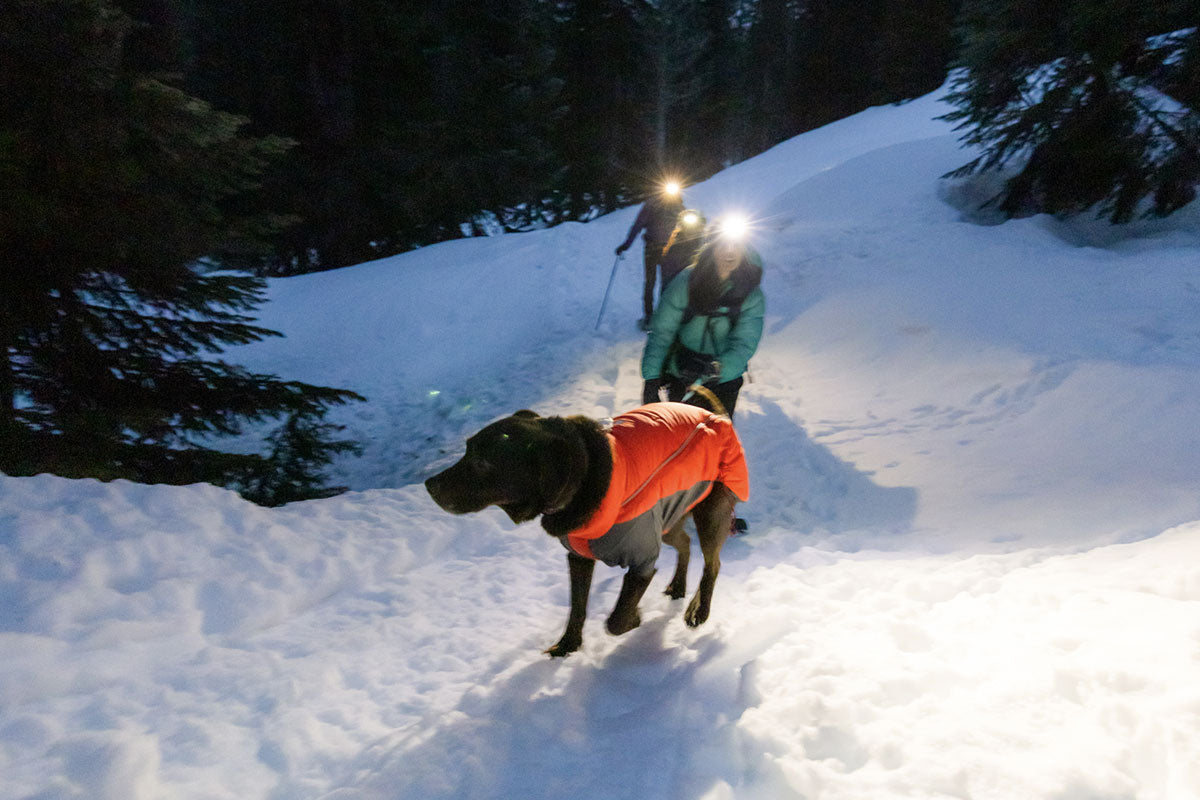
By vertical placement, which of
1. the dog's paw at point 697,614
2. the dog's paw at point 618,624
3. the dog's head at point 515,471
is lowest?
the dog's paw at point 697,614

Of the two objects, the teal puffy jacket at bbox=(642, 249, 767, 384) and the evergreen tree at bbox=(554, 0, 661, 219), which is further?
the evergreen tree at bbox=(554, 0, 661, 219)

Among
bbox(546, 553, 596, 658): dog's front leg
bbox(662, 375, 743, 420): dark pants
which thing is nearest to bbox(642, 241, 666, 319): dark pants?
bbox(662, 375, 743, 420): dark pants

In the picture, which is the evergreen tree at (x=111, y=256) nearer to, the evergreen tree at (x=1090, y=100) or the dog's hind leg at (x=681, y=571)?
the dog's hind leg at (x=681, y=571)

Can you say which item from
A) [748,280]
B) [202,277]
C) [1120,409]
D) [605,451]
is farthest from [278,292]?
[1120,409]

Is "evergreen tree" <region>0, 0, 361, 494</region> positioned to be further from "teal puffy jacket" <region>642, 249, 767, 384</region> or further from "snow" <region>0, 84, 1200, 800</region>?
"teal puffy jacket" <region>642, 249, 767, 384</region>

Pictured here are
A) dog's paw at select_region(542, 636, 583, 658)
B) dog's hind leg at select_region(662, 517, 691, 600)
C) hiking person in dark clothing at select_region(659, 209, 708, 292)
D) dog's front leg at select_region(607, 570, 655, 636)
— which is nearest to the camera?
dog's front leg at select_region(607, 570, 655, 636)

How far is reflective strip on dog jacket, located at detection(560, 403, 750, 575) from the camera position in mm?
2416

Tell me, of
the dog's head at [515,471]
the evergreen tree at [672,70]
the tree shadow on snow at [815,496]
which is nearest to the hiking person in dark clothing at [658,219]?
the tree shadow on snow at [815,496]

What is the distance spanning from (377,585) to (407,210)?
11.1 meters

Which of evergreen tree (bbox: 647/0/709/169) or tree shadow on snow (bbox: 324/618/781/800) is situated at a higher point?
evergreen tree (bbox: 647/0/709/169)

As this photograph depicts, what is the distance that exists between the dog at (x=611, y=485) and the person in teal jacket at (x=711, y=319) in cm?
94

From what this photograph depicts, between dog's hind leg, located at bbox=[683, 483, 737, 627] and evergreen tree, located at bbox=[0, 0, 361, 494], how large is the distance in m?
3.45

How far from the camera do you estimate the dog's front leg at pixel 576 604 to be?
2.76 meters

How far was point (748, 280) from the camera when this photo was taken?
391cm
